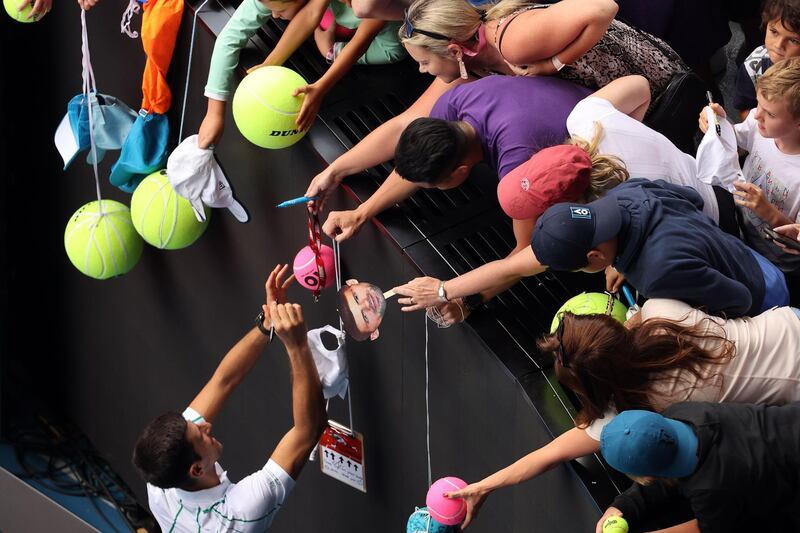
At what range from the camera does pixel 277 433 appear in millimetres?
4199

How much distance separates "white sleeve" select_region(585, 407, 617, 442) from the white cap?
5.36 feet

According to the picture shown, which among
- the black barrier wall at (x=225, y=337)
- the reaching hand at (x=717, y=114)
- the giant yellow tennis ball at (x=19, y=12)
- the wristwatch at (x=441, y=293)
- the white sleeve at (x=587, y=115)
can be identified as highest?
the giant yellow tennis ball at (x=19, y=12)

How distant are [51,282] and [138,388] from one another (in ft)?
3.01

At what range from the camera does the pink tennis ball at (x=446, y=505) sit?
2844 mm

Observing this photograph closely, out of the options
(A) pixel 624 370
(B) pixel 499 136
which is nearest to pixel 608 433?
(A) pixel 624 370

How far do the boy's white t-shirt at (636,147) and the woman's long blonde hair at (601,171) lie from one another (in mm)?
45

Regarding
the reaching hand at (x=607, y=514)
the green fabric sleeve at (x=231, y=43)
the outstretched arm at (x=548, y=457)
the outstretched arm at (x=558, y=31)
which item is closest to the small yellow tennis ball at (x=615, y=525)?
the reaching hand at (x=607, y=514)

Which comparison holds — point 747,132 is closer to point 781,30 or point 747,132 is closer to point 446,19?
point 781,30

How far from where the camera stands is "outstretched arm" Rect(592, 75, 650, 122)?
9.43 ft

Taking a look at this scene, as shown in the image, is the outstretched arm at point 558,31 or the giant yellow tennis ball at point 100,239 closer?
the outstretched arm at point 558,31

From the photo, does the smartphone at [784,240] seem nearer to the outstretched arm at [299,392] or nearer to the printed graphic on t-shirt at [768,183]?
the printed graphic on t-shirt at [768,183]

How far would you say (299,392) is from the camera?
3.10 meters

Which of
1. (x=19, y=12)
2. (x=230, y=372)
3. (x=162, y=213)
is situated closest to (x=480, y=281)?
(x=230, y=372)

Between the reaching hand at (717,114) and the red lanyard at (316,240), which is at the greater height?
the reaching hand at (717,114)
